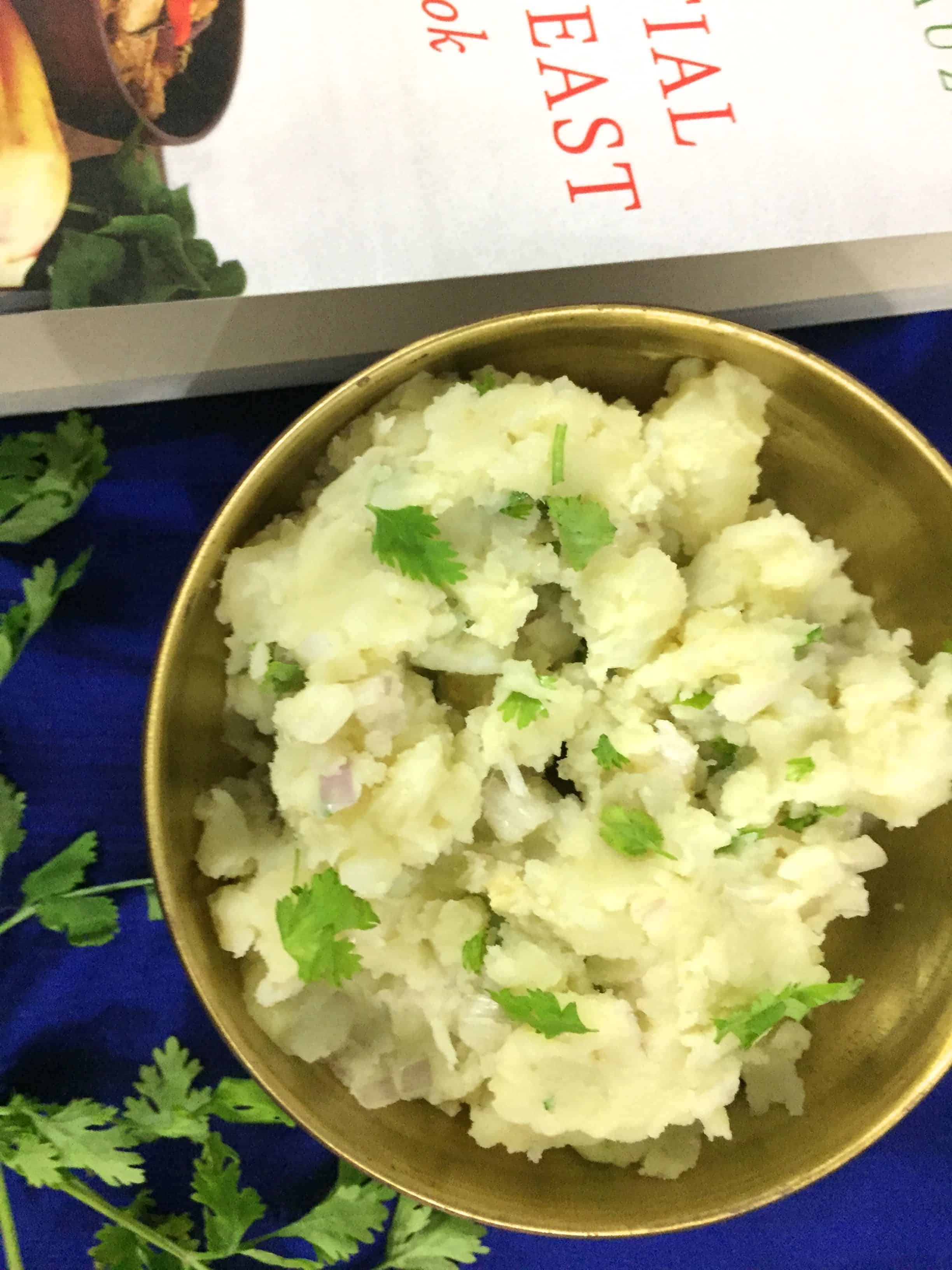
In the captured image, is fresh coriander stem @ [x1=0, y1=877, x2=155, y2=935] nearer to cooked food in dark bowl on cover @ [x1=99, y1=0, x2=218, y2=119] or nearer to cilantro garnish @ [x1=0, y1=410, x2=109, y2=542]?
cilantro garnish @ [x1=0, y1=410, x2=109, y2=542]

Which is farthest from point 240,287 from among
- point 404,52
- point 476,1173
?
point 476,1173

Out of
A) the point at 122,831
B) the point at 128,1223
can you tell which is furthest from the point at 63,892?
the point at 128,1223

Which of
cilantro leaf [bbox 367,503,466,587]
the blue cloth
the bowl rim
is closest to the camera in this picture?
cilantro leaf [bbox 367,503,466,587]

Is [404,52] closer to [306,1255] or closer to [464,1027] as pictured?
[464,1027]

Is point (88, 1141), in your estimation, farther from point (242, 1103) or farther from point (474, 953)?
point (474, 953)

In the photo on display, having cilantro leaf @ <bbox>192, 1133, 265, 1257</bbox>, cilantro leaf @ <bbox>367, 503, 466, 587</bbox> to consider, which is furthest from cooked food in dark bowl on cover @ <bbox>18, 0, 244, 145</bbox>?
cilantro leaf @ <bbox>192, 1133, 265, 1257</bbox>

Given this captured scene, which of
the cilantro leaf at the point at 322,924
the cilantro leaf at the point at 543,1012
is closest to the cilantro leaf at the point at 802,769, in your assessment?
the cilantro leaf at the point at 543,1012

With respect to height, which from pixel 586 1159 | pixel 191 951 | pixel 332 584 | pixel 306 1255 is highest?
pixel 332 584
